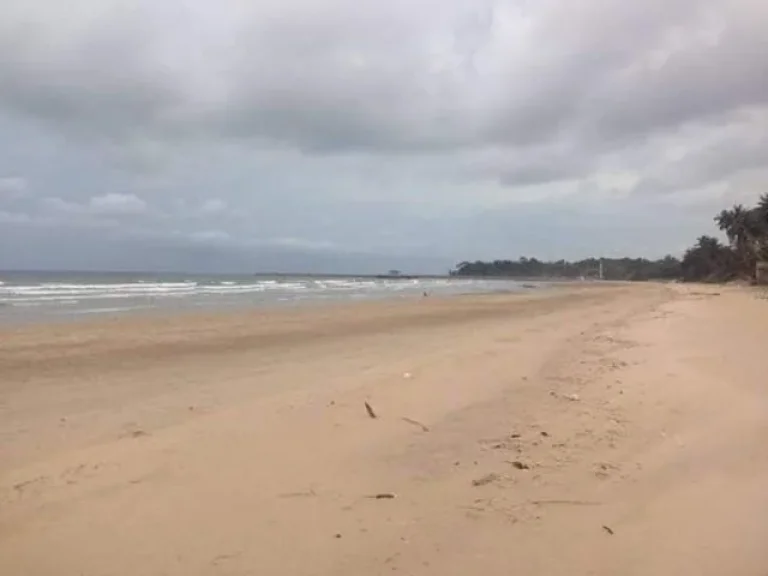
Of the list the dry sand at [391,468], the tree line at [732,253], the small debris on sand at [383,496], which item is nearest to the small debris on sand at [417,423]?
the dry sand at [391,468]

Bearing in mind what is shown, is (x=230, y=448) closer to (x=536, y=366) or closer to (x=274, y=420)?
(x=274, y=420)

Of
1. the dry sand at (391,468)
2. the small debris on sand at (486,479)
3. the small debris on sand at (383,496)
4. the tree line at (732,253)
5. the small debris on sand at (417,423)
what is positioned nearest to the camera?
the dry sand at (391,468)

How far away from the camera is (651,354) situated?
37.4ft

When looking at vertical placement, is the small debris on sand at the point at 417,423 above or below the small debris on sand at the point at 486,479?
above

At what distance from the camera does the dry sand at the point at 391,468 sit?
3.72 meters

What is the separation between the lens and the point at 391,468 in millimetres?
5203

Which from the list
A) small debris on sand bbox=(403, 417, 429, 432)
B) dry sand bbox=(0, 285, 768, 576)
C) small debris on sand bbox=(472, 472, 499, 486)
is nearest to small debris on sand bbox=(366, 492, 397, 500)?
dry sand bbox=(0, 285, 768, 576)

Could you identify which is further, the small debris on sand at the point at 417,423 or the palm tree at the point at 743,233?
the palm tree at the point at 743,233

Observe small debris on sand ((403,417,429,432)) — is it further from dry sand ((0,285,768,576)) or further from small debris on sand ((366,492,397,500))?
small debris on sand ((366,492,397,500))

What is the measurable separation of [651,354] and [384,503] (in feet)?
27.6

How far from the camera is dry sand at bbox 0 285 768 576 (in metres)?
3.72

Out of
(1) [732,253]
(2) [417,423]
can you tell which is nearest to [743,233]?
(1) [732,253]

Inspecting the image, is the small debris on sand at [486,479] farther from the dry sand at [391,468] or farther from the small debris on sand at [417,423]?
the small debris on sand at [417,423]

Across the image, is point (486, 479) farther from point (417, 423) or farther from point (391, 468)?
point (417, 423)
